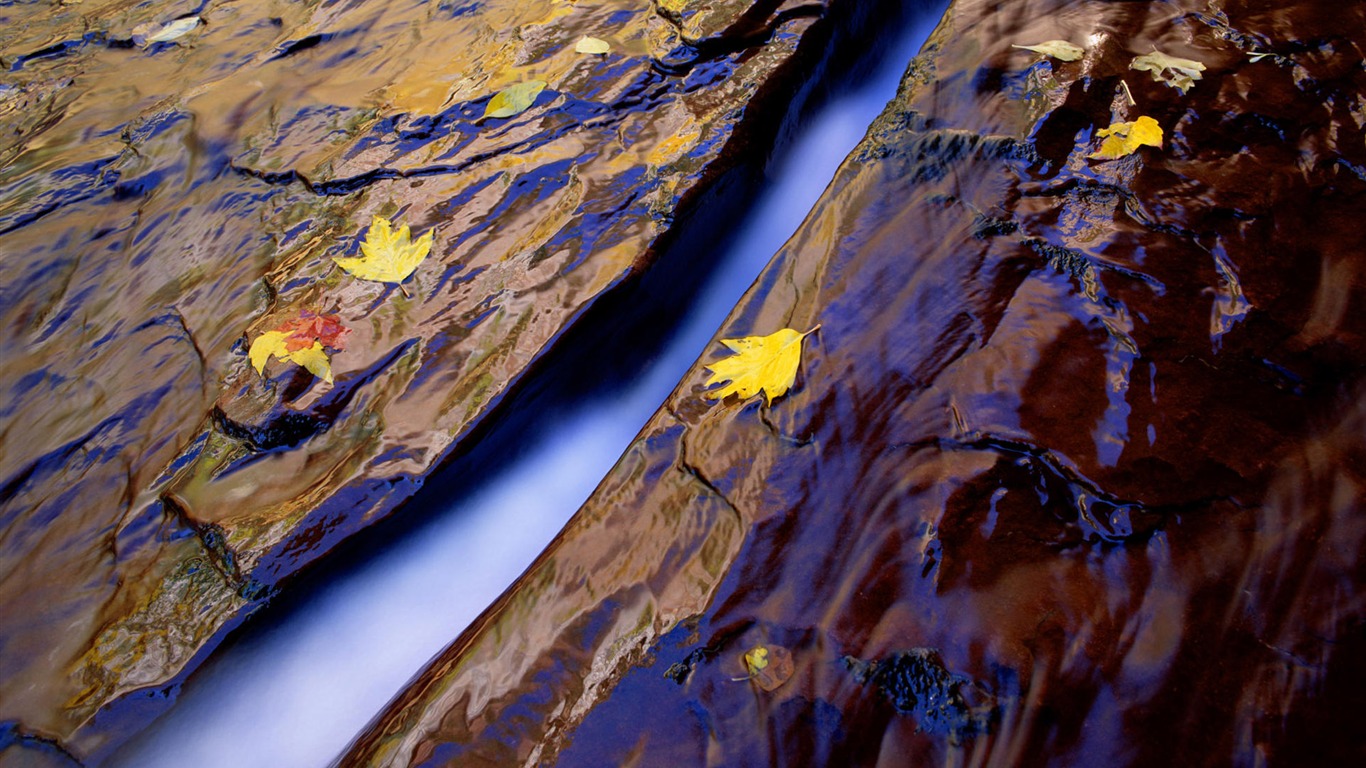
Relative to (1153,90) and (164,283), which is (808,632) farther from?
(164,283)

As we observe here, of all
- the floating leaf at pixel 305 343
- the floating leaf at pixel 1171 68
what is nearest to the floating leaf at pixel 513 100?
the floating leaf at pixel 305 343

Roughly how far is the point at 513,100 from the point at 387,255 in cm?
70

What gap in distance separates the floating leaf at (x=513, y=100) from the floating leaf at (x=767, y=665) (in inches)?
72.1

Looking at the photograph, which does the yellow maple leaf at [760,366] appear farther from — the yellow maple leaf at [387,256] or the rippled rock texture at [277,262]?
the yellow maple leaf at [387,256]

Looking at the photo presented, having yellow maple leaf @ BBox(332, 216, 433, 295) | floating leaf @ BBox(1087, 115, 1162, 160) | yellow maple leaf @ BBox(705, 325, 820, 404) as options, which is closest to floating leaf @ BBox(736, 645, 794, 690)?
yellow maple leaf @ BBox(705, 325, 820, 404)

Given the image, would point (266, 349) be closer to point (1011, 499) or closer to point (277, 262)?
point (277, 262)

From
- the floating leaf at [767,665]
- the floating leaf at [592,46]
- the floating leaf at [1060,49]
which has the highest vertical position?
the floating leaf at [1060,49]

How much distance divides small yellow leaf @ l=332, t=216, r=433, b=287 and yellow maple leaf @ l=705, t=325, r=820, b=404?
929mm

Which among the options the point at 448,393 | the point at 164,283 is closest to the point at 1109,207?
the point at 448,393

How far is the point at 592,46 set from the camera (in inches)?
98.9

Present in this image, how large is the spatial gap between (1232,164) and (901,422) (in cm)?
107

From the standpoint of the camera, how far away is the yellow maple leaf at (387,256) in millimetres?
1994

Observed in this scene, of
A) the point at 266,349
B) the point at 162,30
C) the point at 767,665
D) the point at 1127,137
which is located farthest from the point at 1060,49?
the point at 162,30

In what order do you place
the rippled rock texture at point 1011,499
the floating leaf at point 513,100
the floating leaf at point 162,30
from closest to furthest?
1. the rippled rock texture at point 1011,499
2. the floating leaf at point 513,100
3. the floating leaf at point 162,30
